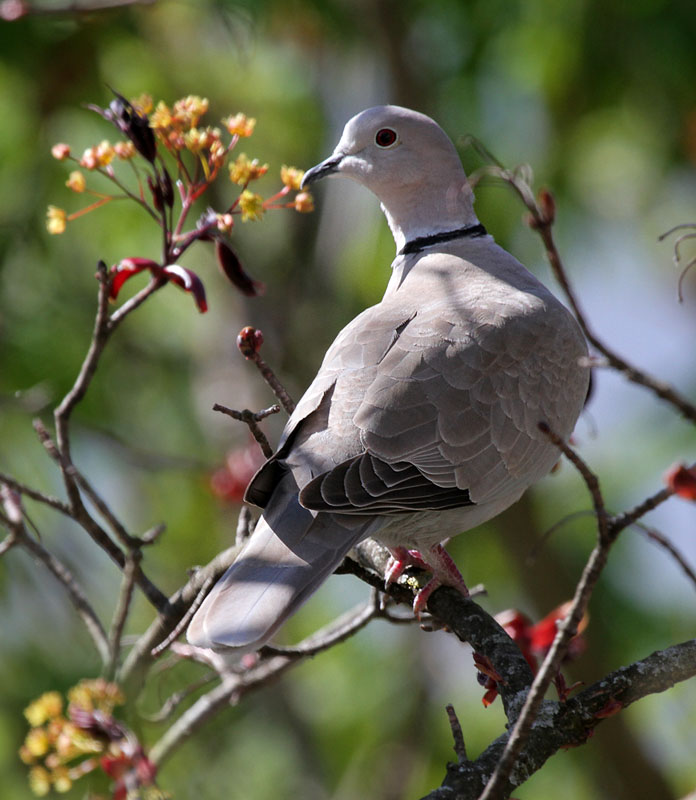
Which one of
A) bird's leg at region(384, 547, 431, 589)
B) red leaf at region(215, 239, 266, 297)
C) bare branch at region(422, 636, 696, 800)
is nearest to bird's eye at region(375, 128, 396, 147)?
red leaf at region(215, 239, 266, 297)

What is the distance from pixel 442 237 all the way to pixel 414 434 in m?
1.10

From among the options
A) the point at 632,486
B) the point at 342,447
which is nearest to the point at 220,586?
the point at 342,447

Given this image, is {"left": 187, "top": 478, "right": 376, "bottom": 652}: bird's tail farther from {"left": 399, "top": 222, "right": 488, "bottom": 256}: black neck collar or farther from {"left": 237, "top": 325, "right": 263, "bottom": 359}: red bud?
{"left": 399, "top": 222, "right": 488, "bottom": 256}: black neck collar

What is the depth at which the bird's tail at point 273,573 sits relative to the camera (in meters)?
2.15

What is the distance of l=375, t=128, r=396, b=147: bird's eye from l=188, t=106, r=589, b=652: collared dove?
0.48 metres

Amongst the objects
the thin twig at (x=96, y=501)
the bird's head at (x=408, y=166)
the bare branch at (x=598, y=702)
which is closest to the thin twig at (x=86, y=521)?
the thin twig at (x=96, y=501)

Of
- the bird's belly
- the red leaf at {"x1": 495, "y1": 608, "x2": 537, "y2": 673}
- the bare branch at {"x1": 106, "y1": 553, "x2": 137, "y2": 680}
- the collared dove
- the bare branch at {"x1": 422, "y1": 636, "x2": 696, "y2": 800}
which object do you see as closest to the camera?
the bare branch at {"x1": 422, "y1": 636, "x2": 696, "y2": 800}

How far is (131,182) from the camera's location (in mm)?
5523

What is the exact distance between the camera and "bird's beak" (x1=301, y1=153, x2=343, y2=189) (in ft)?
11.4

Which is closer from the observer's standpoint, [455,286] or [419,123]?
[455,286]

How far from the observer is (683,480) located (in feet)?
5.46

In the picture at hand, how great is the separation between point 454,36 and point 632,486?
248cm

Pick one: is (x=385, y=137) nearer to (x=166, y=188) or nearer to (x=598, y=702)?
(x=166, y=188)

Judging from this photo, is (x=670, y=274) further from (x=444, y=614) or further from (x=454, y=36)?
(x=444, y=614)
